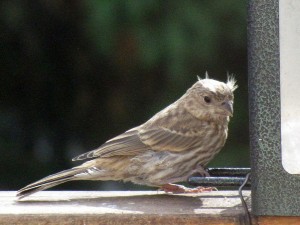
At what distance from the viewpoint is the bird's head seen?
17.7ft

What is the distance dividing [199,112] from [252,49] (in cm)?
185

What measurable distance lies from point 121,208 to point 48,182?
2.95 feet

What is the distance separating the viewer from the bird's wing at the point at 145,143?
5.12m

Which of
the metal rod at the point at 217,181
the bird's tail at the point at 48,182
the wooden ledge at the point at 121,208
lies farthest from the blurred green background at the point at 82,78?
the metal rod at the point at 217,181

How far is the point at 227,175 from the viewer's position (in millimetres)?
4406

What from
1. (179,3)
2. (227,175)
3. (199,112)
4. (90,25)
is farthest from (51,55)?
(227,175)

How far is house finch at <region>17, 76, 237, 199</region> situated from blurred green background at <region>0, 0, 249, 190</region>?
971 millimetres

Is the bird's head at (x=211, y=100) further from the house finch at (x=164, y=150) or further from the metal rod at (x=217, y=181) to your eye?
the metal rod at (x=217, y=181)

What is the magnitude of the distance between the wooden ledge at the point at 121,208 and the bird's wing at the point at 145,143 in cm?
69

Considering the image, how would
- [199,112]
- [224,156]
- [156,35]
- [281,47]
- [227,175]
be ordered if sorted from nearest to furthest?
[281,47]
[227,175]
[199,112]
[156,35]
[224,156]

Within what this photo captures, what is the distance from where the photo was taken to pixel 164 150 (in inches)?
204

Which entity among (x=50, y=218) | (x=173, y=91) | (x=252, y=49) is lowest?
(x=50, y=218)

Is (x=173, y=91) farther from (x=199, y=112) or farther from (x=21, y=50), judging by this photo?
(x=199, y=112)

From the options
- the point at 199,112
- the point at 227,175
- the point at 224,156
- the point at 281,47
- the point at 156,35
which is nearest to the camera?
the point at 281,47
